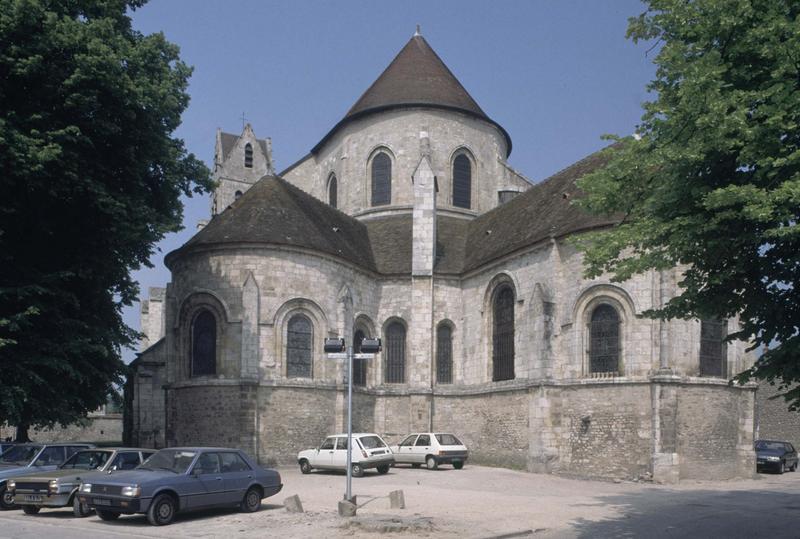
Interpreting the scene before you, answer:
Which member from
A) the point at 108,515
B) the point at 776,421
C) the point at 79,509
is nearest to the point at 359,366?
the point at 79,509

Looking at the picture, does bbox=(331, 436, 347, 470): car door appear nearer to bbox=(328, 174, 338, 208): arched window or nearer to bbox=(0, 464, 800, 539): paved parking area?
bbox=(0, 464, 800, 539): paved parking area

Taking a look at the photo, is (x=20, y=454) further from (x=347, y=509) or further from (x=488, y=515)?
(x=488, y=515)

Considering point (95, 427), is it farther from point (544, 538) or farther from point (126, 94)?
point (544, 538)

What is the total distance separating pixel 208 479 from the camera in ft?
49.4

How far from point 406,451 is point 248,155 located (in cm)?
3880

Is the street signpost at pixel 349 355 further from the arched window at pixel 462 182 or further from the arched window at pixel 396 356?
the arched window at pixel 462 182

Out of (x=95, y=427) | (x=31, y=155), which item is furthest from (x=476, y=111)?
(x=95, y=427)

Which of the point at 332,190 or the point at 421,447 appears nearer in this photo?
the point at 421,447

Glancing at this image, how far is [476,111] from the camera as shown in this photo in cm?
4056

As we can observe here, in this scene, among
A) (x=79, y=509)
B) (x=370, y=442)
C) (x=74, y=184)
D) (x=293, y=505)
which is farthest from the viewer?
(x=370, y=442)

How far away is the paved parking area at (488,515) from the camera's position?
13539mm

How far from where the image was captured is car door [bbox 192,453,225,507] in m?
14.9

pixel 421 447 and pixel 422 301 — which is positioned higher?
pixel 422 301

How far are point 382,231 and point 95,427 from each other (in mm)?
34379
